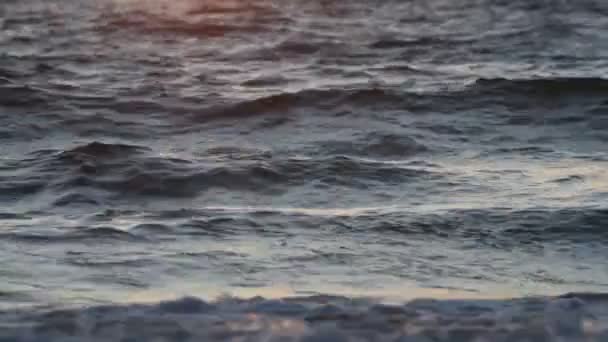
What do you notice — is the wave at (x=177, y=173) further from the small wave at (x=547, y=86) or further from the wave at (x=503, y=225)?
the small wave at (x=547, y=86)

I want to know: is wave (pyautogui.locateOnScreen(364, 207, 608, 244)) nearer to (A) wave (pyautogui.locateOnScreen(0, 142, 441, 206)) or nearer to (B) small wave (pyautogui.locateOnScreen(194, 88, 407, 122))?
(A) wave (pyautogui.locateOnScreen(0, 142, 441, 206))

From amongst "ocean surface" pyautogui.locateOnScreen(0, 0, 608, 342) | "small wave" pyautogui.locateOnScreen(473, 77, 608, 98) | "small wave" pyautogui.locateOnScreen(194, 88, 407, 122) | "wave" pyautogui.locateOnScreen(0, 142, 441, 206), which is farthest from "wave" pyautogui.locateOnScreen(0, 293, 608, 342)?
"small wave" pyautogui.locateOnScreen(473, 77, 608, 98)

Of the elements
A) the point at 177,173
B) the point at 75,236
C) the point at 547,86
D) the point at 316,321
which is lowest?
the point at 316,321

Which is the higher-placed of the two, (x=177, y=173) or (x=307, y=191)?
(x=177, y=173)

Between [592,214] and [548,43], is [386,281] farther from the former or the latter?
[548,43]

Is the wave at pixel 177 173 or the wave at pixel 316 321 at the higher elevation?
the wave at pixel 177 173

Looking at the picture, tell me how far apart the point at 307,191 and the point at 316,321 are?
2599 millimetres

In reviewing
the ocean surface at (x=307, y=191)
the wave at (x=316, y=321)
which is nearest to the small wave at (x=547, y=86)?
the ocean surface at (x=307, y=191)

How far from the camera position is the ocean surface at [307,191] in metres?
4.12

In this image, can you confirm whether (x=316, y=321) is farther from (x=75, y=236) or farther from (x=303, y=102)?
(x=303, y=102)

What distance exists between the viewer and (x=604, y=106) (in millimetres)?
9953

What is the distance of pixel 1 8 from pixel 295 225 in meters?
15.3

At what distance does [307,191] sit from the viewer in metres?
6.59

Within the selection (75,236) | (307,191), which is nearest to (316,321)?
(75,236)
